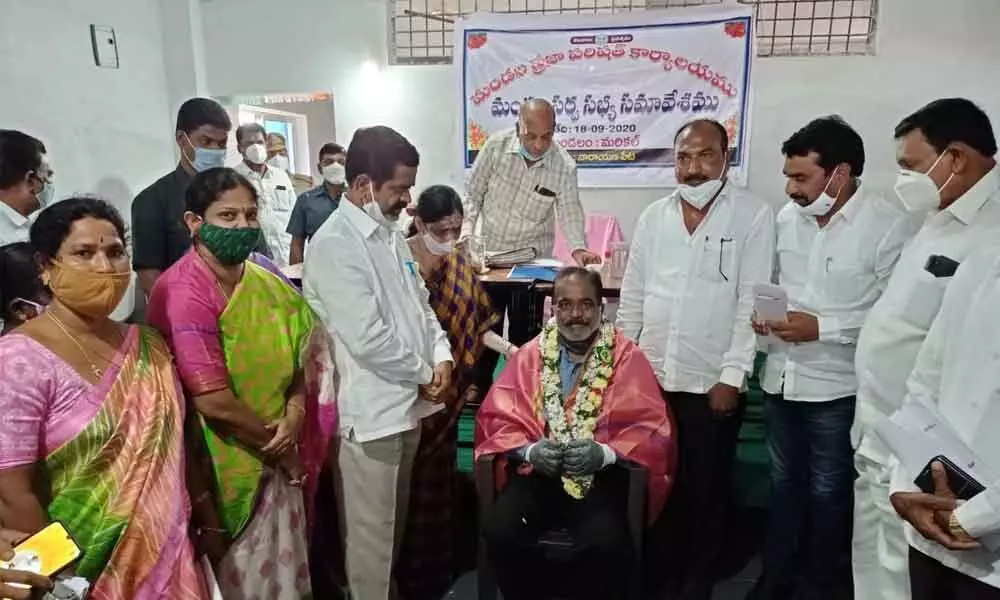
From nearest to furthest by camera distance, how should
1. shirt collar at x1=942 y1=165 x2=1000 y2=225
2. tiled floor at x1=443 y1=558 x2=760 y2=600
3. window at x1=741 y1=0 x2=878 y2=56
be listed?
shirt collar at x1=942 y1=165 x2=1000 y2=225 → tiled floor at x1=443 y1=558 x2=760 y2=600 → window at x1=741 y1=0 x2=878 y2=56

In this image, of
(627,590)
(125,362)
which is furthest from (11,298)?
(627,590)

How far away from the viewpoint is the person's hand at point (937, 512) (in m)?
1.52

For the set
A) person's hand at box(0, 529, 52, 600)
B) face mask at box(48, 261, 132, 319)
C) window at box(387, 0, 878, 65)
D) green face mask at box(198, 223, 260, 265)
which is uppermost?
window at box(387, 0, 878, 65)

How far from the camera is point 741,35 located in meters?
4.93

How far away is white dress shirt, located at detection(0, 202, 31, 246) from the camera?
2.64 m

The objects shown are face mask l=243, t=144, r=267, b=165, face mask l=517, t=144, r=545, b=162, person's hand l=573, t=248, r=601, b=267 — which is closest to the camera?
person's hand l=573, t=248, r=601, b=267

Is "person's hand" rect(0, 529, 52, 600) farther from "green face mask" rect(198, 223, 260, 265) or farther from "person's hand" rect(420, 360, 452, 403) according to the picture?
"person's hand" rect(420, 360, 452, 403)

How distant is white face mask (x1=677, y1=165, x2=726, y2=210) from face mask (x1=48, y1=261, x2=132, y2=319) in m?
1.89

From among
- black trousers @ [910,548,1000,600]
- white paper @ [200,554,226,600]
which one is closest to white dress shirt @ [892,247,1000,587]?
black trousers @ [910,548,1000,600]

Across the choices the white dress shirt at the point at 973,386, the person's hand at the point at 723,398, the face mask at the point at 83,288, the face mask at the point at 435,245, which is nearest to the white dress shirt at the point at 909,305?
the white dress shirt at the point at 973,386

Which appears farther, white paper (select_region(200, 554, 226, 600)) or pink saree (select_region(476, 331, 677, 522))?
pink saree (select_region(476, 331, 677, 522))

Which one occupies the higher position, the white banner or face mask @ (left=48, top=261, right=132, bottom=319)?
the white banner

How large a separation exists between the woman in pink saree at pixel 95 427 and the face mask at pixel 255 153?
3.23 m

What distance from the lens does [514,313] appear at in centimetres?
337
